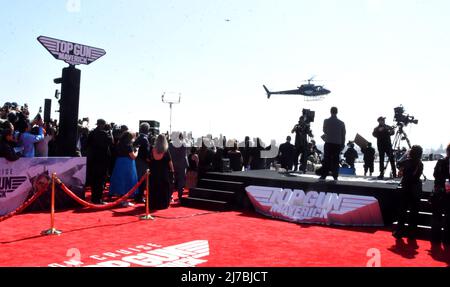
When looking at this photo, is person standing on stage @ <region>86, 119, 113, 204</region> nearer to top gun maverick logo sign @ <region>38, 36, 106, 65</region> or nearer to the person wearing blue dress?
the person wearing blue dress

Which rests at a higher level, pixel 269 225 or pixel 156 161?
pixel 156 161

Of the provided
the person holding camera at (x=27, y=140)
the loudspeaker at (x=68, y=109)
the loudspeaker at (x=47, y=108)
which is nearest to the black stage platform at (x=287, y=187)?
the loudspeaker at (x=68, y=109)

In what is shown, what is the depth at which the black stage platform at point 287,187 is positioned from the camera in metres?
8.29

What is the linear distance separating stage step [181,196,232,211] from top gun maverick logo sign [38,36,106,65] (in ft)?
14.8

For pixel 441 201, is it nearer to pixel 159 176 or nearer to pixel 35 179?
pixel 159 176

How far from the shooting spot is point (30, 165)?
8.91m

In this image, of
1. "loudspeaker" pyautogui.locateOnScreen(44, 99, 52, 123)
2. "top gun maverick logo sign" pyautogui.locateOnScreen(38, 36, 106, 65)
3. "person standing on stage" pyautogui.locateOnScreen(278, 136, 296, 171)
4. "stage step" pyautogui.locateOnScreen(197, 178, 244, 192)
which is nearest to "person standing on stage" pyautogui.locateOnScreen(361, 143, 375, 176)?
"person standing on stage" pyautogui.locateOnScreen(278, 136, 296, 171)

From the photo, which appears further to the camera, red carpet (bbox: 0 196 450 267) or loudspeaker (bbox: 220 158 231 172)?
loudspeaker (bbox: 220 158 231 172)

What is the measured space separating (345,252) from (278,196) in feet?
10.8

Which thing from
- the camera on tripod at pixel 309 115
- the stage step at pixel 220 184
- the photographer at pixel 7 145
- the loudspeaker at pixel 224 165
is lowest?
the stage step at pixel 220 184

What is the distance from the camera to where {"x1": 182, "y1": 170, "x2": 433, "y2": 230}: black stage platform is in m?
8.29

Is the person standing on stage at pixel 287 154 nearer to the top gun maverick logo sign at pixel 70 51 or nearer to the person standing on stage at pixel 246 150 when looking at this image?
the person standing on stage at pixel 246 150
